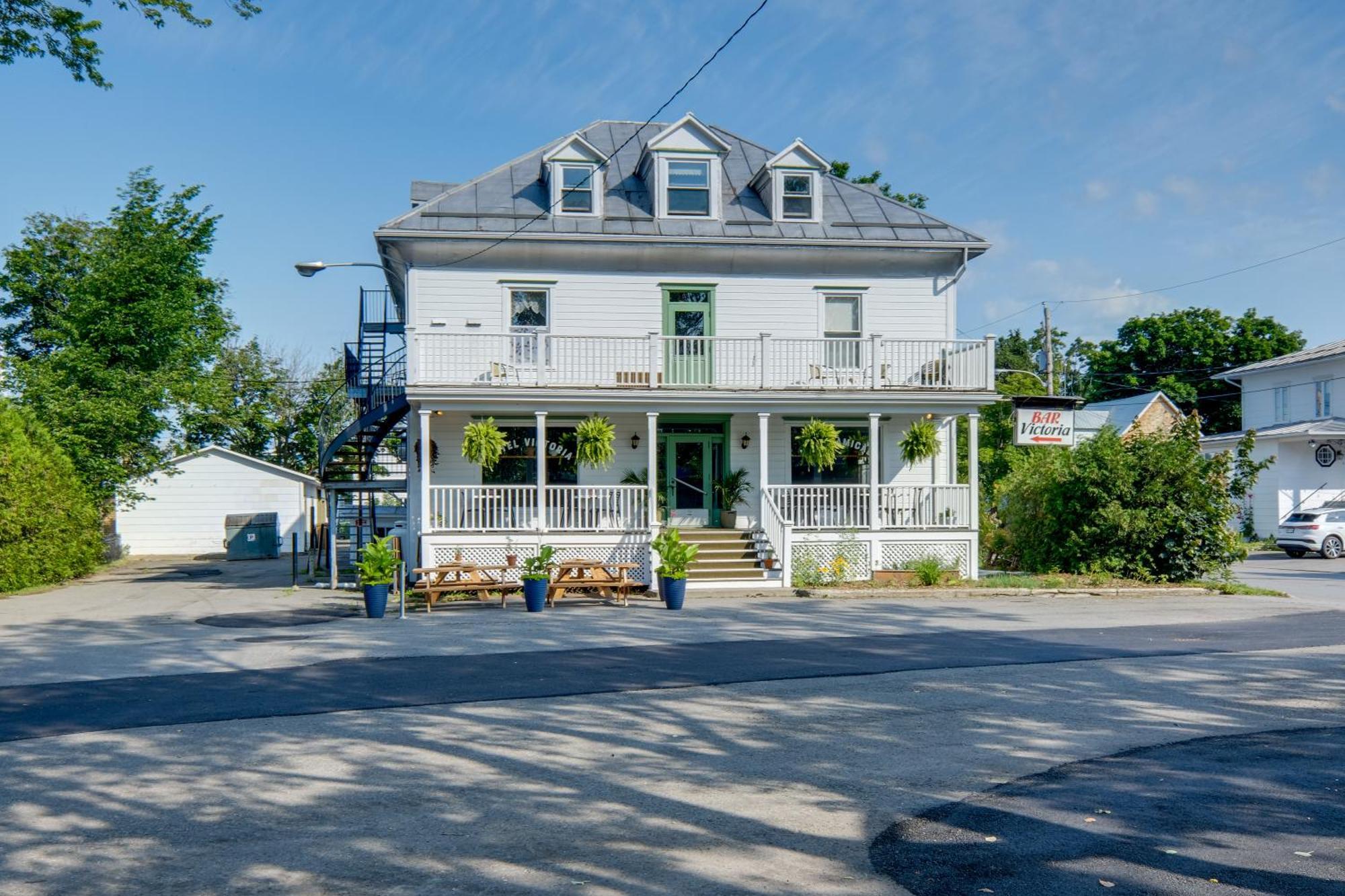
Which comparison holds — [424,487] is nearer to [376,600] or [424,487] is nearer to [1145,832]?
[376,600]

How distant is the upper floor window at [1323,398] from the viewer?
40031mm

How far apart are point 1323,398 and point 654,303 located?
31437 mm

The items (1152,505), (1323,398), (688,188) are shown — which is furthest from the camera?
(1323,398)

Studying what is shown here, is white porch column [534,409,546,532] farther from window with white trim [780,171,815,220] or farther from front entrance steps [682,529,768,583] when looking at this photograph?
window with white trim [780,171,815,220]

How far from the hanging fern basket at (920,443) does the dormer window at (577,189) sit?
8.24 m

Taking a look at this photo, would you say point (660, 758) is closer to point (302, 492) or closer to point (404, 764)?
point (404, 764)

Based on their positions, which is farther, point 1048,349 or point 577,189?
point 1048,349

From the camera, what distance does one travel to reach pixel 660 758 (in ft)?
24.1

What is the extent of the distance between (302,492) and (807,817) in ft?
110

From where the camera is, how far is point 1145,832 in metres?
5.61

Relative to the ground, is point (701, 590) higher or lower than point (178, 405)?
lower

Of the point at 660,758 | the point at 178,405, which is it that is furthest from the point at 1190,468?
the point at 178,405

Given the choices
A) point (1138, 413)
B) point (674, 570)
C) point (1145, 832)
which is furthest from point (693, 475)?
point (1138, 413)

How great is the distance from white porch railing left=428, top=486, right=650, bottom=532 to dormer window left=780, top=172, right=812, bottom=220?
736cm
